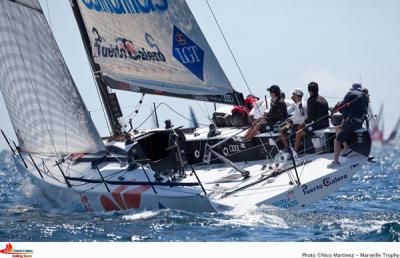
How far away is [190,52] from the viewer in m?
9.25

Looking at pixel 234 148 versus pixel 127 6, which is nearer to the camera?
pixel 127 6

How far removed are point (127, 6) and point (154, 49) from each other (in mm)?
672

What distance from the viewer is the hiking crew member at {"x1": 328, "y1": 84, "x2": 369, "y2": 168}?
8828 mm

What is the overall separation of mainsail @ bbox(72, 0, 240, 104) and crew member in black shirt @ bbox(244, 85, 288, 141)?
764mm

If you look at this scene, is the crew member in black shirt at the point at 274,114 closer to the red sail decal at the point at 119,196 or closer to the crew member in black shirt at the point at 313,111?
the crew member in black shirt at the point at 313,111

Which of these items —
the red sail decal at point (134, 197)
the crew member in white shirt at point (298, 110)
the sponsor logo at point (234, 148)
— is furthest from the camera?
the sponsor logo at point (234, 148)

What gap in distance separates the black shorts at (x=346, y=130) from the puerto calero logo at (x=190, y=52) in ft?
6.15

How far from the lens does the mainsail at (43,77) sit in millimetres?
9719

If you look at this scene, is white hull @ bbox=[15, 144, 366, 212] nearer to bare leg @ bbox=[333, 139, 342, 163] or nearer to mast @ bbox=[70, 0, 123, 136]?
bare leg @ bbox=[333, 139, 342, 163]

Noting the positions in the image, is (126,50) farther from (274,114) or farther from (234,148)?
(274,114)
